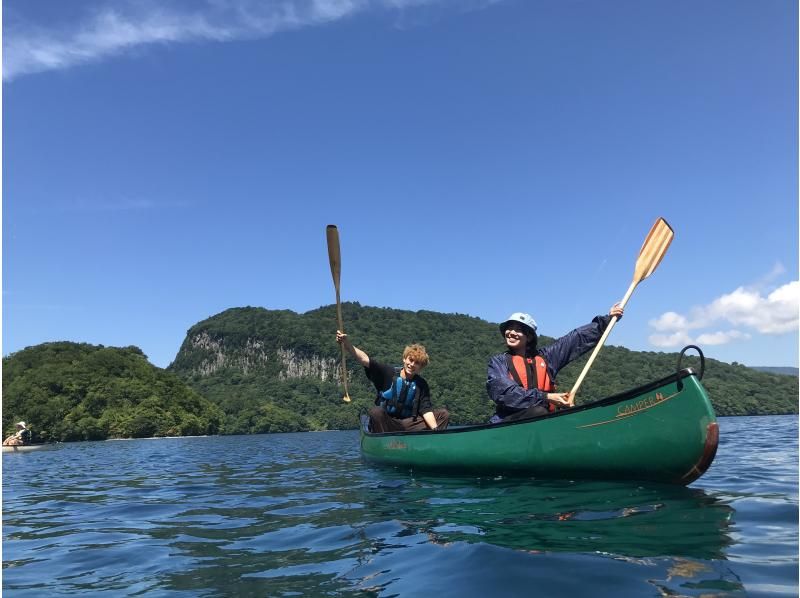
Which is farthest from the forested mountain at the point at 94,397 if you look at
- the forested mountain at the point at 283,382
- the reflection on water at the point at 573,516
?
the reflection on water at the point at 573,516

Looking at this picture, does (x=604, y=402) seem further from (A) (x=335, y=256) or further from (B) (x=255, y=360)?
(B) (x=255, y=360)

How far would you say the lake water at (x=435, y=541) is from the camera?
301 cm

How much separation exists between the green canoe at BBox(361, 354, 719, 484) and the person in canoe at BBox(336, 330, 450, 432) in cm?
196

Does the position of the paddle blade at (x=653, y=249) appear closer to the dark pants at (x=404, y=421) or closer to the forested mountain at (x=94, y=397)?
the dark pants at (x=404, y=421)

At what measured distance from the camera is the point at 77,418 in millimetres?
63688

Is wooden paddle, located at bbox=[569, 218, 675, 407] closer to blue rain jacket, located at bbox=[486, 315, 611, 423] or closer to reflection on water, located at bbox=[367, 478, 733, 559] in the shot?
blue rain jacket, located at bbox=[486, 315, 611, 423]

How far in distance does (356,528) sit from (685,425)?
127 inches

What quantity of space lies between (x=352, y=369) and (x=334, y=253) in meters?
138

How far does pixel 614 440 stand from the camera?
5625mm

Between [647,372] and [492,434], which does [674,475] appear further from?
[647,372]

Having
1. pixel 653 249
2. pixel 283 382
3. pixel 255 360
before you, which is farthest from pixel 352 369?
pixel 653 249

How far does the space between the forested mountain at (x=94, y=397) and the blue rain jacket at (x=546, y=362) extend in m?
62.3

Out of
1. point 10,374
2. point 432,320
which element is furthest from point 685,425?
point 432,320

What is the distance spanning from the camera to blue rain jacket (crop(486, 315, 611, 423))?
685cm
